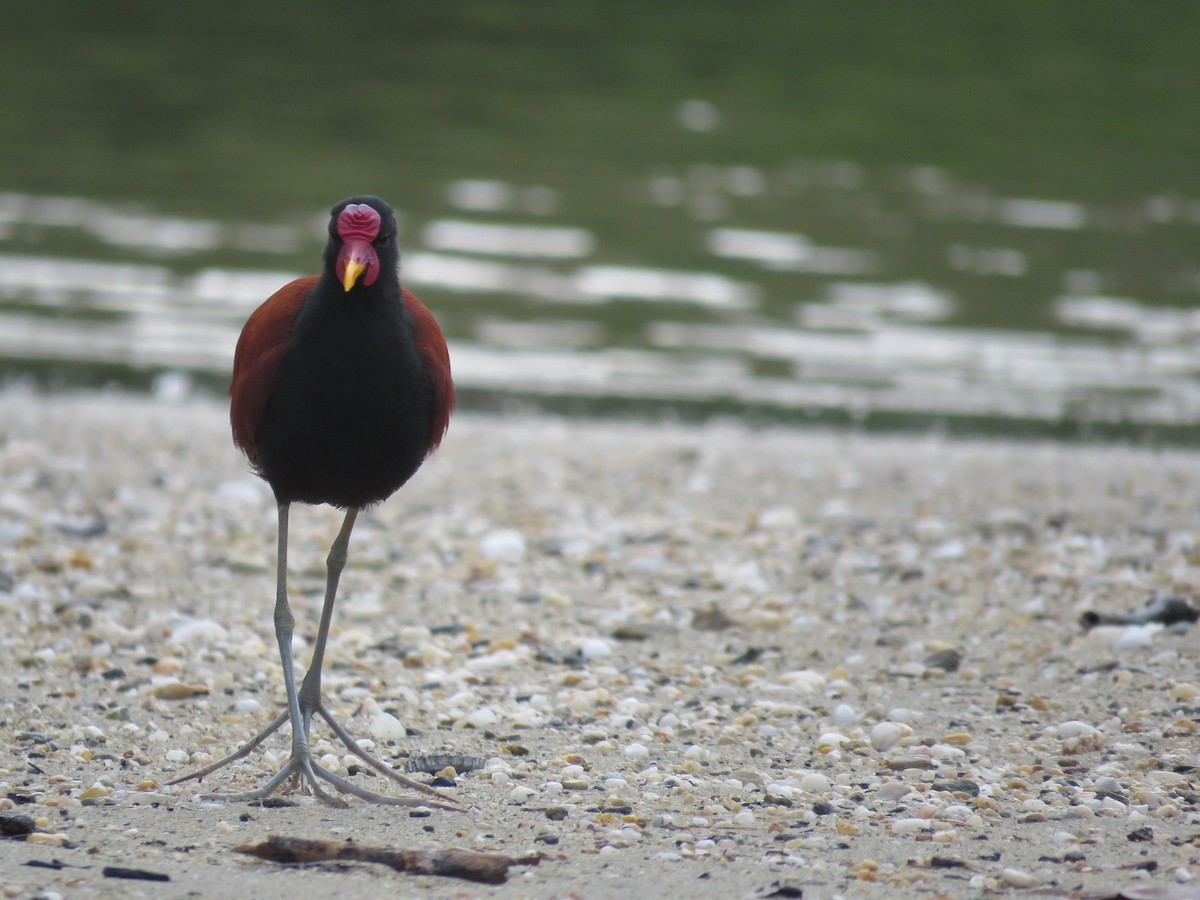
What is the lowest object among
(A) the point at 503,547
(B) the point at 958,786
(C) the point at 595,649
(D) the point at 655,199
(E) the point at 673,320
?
(B) the point at 958,786

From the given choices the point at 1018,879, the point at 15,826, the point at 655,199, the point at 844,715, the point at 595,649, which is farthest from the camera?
the point at 655,199

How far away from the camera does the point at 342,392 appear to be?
5.00 meters

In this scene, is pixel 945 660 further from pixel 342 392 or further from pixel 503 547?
pixel 342 392

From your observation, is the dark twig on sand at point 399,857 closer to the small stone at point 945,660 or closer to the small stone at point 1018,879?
the small stone at point 1018,879

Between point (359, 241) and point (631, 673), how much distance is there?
8.30ft

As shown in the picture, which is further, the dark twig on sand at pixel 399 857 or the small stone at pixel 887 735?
the small stone at pixel 887 735

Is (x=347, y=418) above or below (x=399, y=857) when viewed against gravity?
above

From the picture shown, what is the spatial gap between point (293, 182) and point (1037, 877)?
17604 millimetres

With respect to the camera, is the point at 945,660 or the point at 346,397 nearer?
the point at 346,397

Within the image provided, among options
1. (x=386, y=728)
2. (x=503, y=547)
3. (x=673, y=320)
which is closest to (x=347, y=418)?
(x=386, y=728)

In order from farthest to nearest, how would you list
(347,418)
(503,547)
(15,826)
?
(503,547) < (347,418) < (15,826)

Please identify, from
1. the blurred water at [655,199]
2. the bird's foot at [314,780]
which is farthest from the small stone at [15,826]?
the blurred water at [655,199]

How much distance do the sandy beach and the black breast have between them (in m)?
1.19

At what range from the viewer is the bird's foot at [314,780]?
5102mm
